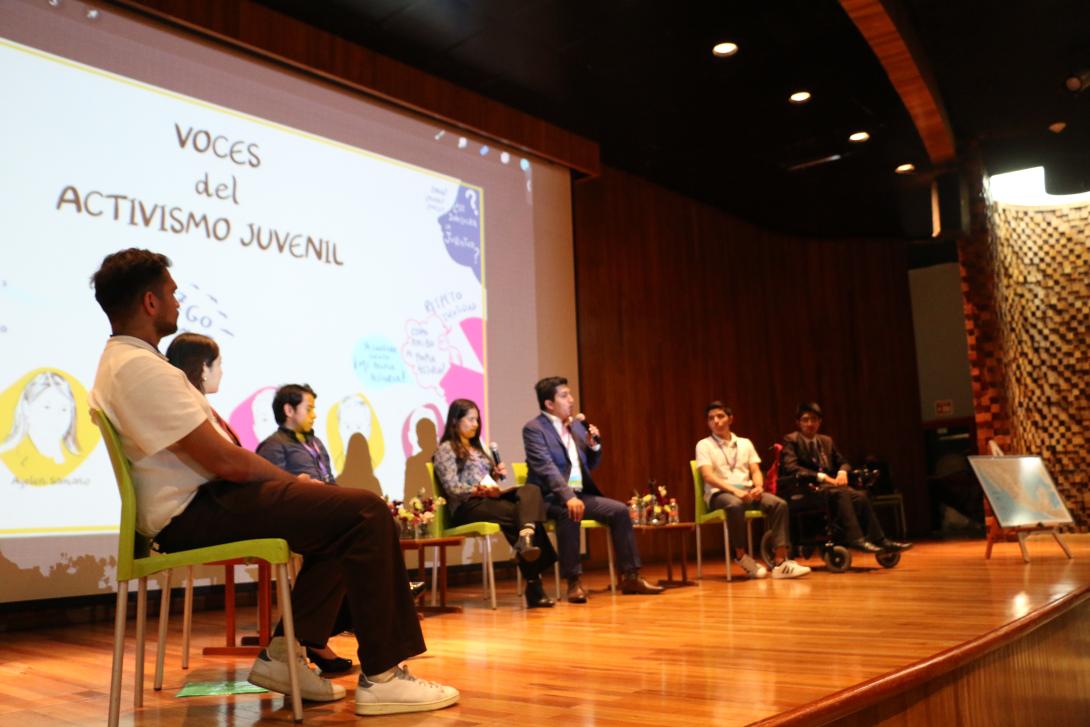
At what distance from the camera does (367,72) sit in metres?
5.57

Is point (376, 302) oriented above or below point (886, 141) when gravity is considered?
below

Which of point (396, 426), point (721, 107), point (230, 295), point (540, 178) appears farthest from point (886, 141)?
point (230, 295)

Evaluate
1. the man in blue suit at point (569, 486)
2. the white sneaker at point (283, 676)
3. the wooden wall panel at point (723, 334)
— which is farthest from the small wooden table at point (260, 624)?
the wooden wall panel at point (723, 334)

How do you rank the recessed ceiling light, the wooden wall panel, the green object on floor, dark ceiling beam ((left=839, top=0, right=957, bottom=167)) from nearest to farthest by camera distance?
the green object on floor, dark ceiling beam ((left=839, top=0, right=957, bottom=167)), the recessed ceiling light, the wooden wall panel

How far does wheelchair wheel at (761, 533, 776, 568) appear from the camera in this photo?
5539 millimetres

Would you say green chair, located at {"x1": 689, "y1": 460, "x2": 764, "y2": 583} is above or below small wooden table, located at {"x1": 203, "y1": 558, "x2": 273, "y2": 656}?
above

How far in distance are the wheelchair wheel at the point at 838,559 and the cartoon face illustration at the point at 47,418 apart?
13.2ft

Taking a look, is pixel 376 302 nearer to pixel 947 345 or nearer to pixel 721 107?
pixel 721 107

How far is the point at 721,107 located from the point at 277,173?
325cm

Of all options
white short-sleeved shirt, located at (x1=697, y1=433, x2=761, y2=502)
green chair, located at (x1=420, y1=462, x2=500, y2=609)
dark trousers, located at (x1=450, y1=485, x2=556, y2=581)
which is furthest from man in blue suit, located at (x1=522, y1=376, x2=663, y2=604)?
white short-sleeved shirt, located at (x1=697, y1=433, x2=761, y2=502)

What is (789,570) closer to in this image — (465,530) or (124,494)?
(465,530)

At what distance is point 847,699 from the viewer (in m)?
1.94

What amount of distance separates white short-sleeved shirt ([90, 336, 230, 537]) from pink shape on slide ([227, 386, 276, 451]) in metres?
2.58

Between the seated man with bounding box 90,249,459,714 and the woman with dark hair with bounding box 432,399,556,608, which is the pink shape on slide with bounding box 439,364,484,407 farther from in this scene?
the seated man with bounding box 90,249,459,714
